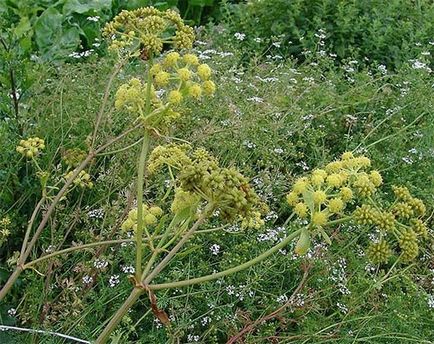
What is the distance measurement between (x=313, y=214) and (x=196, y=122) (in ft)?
5.30

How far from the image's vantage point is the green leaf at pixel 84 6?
459 cm

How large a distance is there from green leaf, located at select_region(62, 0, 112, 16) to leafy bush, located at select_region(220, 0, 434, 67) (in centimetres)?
71

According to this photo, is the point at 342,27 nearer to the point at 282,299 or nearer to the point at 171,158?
the point at 282,299

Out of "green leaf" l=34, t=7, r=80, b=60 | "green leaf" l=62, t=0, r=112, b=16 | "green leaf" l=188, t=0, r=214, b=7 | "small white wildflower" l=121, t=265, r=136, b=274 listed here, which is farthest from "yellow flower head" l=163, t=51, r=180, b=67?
"green leaf" l=188, t=0, r=214, b=7

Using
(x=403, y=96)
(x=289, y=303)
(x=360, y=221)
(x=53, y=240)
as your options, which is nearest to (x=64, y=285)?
(x=53, y=240)

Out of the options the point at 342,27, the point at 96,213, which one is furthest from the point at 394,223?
the point at 342,27

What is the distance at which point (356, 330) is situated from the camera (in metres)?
2.38

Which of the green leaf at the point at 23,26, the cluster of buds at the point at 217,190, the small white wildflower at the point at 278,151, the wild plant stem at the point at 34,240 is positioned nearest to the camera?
the cluster of buds at the point at 217,190

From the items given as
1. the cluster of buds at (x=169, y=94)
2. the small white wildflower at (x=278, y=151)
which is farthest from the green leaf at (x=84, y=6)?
the cluster of buds at (x=169, y=94)

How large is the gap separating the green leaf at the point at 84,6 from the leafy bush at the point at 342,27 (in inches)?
27.8

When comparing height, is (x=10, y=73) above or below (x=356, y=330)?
above

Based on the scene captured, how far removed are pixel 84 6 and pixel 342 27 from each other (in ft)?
4.77

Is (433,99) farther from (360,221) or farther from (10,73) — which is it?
(360,221)

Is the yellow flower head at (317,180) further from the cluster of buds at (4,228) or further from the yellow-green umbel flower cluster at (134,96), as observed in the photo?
the cluster of buds at (4,228)
